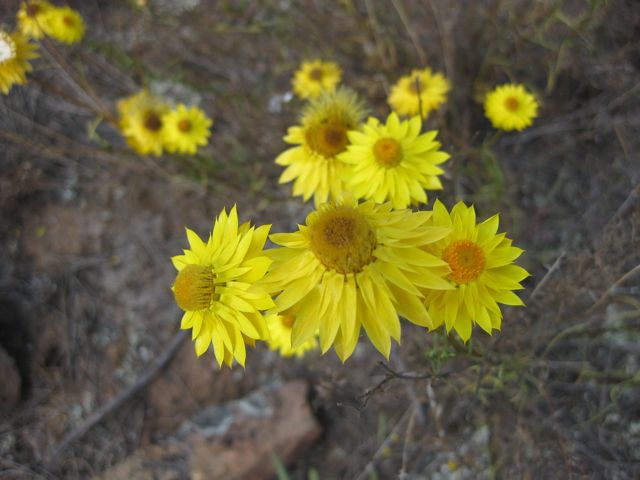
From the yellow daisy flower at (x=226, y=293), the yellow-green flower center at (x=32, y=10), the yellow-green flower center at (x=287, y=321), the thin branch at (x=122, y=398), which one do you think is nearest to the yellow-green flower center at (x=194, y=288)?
the yellow daisy flower at (x=226, y=293)

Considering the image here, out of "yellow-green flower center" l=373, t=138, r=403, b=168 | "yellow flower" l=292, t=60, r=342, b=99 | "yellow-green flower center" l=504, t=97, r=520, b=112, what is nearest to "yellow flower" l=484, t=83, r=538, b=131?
"yellow-green flower center" l=504, t=97, r=520, b=112

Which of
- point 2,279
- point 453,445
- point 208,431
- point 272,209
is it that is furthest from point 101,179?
point 453,445

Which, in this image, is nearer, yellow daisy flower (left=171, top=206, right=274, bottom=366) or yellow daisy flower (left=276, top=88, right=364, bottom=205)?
yellow daisy flower (left=171, top=206, right=274, bottom=366)

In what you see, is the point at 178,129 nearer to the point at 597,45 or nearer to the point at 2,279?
the point at 2,279

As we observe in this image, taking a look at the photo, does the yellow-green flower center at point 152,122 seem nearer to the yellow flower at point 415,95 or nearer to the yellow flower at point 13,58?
the yellow flower at point 13,58

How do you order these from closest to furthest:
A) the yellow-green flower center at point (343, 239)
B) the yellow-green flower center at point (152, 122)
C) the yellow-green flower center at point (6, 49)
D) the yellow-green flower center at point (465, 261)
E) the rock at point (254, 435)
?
1. the yellow-green flower center at point (343, 239)
2. the yellow-green flower center at point (465, 261)
3. the yellow-green flower center at point (6, 49)
4. the rock at point (254, 435)
5. the yellow-green flower center at point (152, 122)

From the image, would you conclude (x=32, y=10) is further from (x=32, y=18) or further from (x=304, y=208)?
(x=304, y=208)

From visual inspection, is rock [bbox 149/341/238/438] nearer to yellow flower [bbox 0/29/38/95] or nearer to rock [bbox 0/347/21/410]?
rock [bbox 0/347/21/410]
